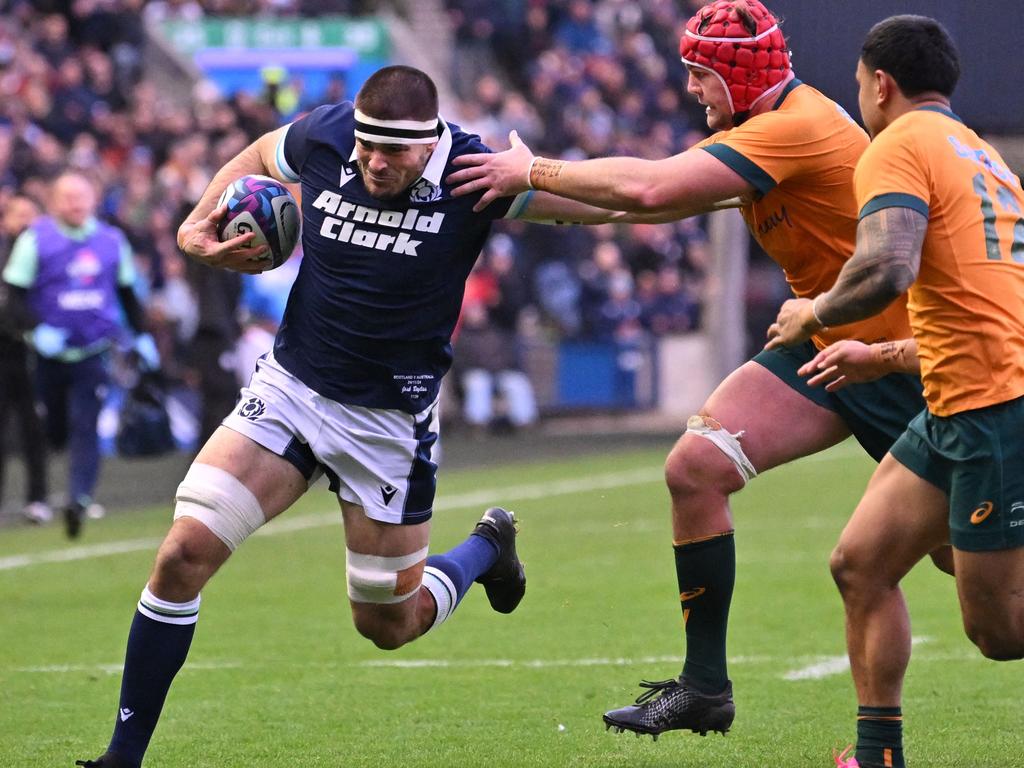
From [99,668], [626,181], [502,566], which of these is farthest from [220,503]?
[99,668]

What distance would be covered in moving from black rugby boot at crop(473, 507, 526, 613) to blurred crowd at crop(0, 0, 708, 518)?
7257 mm

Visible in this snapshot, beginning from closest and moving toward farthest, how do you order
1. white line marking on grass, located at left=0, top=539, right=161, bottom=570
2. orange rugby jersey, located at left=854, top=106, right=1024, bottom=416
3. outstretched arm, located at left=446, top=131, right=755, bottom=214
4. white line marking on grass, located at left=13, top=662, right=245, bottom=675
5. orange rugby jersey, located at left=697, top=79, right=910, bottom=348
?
orange rugby jersey, located at left=854, top=106, right=1024, bottom=416
outstretched arm, located at left=446, top=131, right=755, bottom=214
orange rugby jersey, located at left=697, top=79, right=910, bottom=348
white line marking on grass, located at left=13, top=662, right=245, bottom=675
white line marking on grass, located at left=0, top=539, right=161, bottom=570

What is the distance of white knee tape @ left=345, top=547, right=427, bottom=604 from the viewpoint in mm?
6402

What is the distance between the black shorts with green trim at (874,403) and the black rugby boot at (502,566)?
1.52m

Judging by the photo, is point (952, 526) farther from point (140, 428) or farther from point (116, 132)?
point (116, 132)

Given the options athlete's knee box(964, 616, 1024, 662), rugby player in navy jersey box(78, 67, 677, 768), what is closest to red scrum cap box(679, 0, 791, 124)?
Result: rugby player in navy jersey box(78, 67, 677, 768)

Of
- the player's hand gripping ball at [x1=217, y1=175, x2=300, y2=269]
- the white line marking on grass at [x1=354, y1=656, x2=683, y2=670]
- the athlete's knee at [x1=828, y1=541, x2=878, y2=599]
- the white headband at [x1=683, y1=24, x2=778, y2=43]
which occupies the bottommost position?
the white line marking on grass at [x1=354, y1=656, x2=683, y2=670]

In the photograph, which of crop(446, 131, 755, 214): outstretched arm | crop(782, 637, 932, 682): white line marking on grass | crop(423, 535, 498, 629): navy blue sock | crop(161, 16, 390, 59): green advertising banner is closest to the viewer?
crop(446, 131, 755, 214): outstretched arm

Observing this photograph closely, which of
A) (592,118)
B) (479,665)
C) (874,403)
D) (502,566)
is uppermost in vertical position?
(874,403)

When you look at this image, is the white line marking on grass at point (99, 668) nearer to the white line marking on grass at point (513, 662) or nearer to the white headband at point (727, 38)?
the white line marking on grass at point (513, 662)

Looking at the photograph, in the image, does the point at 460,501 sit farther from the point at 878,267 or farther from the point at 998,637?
the point at 878,267

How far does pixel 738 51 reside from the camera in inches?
243

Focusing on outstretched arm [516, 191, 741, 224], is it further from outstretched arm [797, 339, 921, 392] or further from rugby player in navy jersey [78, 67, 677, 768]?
outstretched arm [797, 339, 921, 392]

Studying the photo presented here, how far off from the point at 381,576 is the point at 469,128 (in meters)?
17.9
